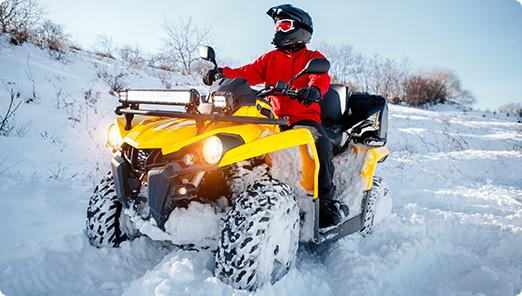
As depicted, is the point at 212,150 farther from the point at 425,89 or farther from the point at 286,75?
the point at 425,89

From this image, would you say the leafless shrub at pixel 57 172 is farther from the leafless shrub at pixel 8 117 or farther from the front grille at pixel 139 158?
the front grille at pixel 139 158

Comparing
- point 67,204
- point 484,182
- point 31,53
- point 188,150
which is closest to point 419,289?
point 188,150

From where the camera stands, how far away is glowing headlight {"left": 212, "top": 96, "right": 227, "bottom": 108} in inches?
74.4

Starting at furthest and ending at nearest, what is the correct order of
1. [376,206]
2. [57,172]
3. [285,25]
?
[57,172] → [376,206] → [285,25]

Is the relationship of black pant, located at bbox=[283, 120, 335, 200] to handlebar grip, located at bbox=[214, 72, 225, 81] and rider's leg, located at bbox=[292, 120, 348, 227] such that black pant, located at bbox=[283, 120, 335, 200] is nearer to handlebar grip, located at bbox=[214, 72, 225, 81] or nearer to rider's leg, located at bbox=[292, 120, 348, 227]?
rider's leg, located at bbox=[292, 120, 348, 227]

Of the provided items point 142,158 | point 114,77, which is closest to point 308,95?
point 142,158

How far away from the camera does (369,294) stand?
2.02m

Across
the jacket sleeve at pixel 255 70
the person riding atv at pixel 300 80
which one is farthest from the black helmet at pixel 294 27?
the jacket sleeve at pixel 255 70

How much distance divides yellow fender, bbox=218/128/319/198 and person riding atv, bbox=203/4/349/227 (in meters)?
0.17

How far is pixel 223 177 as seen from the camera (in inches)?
88.6

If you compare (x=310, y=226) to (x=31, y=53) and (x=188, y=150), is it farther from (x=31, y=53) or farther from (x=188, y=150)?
(x=31, y=53)

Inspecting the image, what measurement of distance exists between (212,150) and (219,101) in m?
0.32

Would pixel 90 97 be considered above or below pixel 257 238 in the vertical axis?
above

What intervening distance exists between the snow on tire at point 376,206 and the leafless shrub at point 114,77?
22.9 feet
